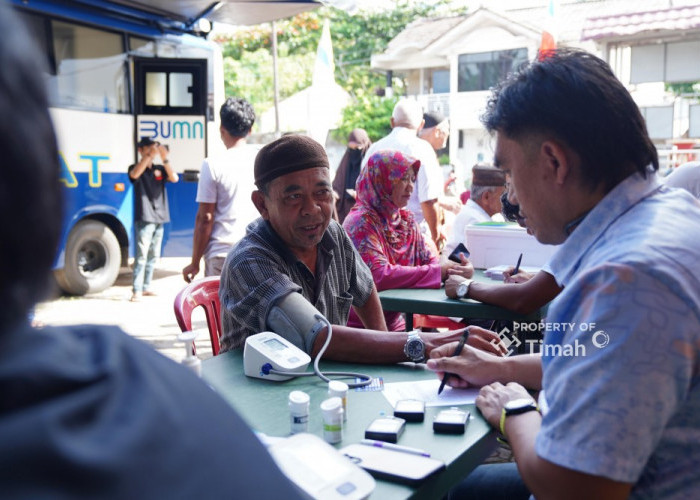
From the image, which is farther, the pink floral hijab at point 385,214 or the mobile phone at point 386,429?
the pink floral hijab at point 385,214

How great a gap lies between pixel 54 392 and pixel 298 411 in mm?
1171

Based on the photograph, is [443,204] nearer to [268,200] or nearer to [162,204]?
[162,204]

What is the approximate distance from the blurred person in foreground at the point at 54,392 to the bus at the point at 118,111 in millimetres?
7167

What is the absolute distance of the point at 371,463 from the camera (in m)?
1.49

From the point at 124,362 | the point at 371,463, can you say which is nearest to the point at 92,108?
the point at 371,463

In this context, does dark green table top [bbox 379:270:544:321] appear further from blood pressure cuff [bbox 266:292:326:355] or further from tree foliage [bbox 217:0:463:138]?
tree foliage [bbox 217:0:463:138]

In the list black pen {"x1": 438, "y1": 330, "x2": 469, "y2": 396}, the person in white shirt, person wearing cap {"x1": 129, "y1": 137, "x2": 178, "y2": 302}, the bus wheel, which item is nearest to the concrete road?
the bus wheel

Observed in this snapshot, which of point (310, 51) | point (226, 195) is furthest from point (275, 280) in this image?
point (310, 51)

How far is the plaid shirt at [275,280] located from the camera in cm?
233

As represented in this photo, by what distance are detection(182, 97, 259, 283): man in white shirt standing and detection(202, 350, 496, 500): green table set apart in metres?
2.49

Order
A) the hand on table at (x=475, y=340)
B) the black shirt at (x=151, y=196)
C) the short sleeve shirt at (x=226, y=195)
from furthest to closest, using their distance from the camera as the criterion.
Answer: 1. the black shirt at (x=151, y=196)
2. the short sleeve shirt at (x=226, y=195)
3. the hand on table at (x=475, y=340)

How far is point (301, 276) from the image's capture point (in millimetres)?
2619

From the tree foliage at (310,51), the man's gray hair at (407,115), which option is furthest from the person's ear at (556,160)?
the tree foliage at (310,51)

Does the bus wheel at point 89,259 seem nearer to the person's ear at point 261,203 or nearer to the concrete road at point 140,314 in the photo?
the concrete road at point 140,314
